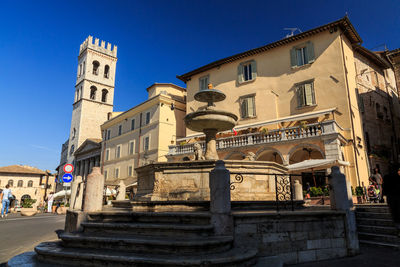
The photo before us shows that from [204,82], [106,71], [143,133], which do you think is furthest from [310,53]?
[106,71]

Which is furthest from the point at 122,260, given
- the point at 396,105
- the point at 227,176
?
the point at 396,105

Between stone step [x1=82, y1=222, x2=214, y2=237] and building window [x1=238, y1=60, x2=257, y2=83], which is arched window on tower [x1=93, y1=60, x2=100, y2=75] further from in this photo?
stone step [x1=82, y1=222, x2=214, y2=237]

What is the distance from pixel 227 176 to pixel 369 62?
27.1 metres

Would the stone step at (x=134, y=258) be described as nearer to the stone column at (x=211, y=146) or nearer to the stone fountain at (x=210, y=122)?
the stone column at (x=211, y=146)

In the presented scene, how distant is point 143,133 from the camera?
109 ft

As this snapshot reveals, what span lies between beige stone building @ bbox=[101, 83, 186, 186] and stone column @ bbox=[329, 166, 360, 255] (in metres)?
21.6

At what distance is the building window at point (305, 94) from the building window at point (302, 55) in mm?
2009

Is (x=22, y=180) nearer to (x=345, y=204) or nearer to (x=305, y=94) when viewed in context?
(x=305, y=94)

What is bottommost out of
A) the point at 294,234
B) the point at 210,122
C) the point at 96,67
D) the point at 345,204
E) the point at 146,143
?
the point at 294,234

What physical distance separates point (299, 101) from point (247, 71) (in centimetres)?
633

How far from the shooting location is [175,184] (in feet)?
28.8

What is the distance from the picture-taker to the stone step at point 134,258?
4.08 m

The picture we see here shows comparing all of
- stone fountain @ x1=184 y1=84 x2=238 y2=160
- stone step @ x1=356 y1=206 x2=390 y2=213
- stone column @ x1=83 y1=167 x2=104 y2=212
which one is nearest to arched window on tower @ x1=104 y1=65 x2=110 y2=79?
stone fountain @ x1=184 y1=84 x2=238 y2=160

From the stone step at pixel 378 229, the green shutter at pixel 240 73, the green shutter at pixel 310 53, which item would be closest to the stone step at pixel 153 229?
the stone step at pixel 378 229
